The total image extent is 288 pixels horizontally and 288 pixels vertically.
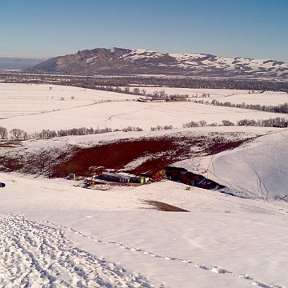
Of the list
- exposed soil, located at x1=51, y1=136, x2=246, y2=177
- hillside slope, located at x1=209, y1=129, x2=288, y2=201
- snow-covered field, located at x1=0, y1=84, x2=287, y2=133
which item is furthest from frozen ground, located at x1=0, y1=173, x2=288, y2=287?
snow-covered field, located at x1=0, y1=84, x2=287, y2=133

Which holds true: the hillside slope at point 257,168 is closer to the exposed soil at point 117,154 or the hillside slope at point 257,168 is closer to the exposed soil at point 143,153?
the exposed soil at point 143,153

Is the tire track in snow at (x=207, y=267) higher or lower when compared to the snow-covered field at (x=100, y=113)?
higher

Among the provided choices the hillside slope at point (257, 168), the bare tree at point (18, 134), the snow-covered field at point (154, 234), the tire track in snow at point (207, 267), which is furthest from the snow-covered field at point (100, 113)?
the tire track in snow at point (207, 267)

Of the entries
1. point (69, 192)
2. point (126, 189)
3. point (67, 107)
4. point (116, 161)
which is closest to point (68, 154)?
point (116, 161)

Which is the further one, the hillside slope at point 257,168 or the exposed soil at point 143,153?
the exposed soil at point 143,153

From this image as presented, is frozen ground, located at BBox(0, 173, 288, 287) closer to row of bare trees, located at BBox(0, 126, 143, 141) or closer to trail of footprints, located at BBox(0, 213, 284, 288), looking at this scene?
trail of footprints, located at BBox(0, 213, 284, 288)

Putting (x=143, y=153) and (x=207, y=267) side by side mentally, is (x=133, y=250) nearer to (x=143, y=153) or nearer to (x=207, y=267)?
(x=207, y=267)

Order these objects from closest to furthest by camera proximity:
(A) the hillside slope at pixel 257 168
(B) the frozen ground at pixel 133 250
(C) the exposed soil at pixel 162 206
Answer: (B) the frozen ground at pixel 133 250
(C) the exposed soil at pixel 162 206
(A) the hillside slope at pixel 257 168
